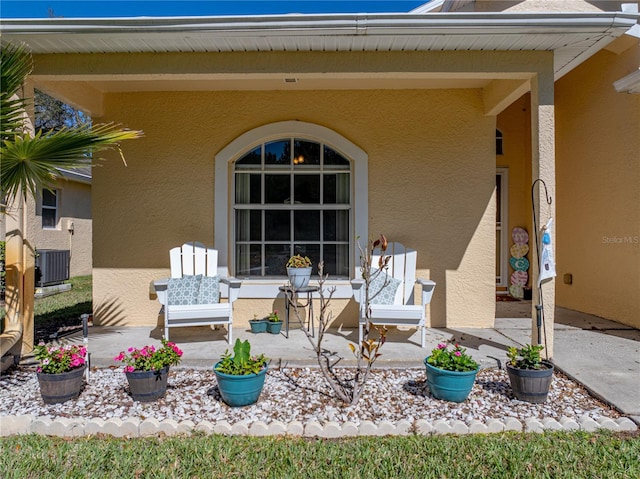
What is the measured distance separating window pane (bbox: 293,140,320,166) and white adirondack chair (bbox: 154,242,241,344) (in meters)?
1.59

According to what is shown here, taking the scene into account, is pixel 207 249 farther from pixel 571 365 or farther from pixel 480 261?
pixel 571 365

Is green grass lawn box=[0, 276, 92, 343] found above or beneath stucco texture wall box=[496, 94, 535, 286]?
beneath

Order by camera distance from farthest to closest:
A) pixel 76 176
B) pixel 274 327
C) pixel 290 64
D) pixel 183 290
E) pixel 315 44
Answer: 1. pixel 76 176
2. pixel 274 327
3. pixel 183 290
4. pixel 290 64
5. pixel 315 44

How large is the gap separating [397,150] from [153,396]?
381 centimetres

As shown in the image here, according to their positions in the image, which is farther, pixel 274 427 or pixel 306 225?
pixel 306 225

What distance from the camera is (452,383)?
116 inches

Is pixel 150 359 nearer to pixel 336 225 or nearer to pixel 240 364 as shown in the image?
pixel 240 364

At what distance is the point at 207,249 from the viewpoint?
5023 millimetres

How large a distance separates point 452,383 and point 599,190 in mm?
4327

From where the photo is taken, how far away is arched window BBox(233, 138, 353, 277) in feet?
17.4

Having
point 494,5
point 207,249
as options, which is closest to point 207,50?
point 207,249

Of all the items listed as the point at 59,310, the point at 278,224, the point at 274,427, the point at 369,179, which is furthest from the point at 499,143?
the point at 59,310

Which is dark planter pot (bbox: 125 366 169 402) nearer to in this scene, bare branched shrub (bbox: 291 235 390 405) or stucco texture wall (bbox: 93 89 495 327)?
bare branched shrub (bbox: 291 235 390 405)

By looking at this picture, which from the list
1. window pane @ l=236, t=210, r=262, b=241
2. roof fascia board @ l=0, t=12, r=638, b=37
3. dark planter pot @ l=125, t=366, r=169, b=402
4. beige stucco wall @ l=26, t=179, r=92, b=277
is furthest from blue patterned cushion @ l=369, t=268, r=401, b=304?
beige stucco wall @ l=26, t=179, r=92, b=277
